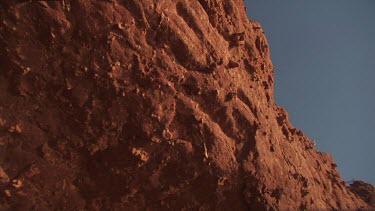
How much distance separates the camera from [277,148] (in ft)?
16.1

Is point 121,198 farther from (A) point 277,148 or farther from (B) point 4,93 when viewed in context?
(A) point 277,148

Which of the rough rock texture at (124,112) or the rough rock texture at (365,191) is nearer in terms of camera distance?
the rough rock texture at (124,112)

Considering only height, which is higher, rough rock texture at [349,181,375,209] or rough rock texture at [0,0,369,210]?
rough rock texture at [349,181,375,209]

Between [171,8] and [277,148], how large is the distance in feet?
9.73

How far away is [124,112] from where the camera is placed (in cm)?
344

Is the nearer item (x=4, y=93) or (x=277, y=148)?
(x=4, y=93)

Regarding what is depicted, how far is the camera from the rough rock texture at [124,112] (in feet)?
10.4

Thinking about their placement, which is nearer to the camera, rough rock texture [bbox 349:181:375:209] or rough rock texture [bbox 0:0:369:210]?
rough rock texture [bbox 0:0:369:210]

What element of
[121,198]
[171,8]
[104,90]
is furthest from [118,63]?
[121,198]

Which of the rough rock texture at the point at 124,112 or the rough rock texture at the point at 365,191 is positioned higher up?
the rough rock texture at the point at 365,191

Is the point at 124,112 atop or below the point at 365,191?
below

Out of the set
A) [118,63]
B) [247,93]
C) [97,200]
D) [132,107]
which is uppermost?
[247,93]

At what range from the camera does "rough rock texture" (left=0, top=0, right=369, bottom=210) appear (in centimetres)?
317

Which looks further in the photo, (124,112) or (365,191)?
(365,191)
